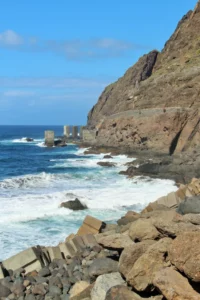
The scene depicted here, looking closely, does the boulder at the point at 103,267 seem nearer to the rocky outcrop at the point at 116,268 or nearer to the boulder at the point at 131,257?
the rocky outcrop at the point at 116,268

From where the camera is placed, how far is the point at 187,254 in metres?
5.89

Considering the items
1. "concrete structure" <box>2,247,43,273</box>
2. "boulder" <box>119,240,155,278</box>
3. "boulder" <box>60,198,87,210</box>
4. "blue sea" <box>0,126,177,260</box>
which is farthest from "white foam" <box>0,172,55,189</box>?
"boulder" <box>119,240,155,278</box>

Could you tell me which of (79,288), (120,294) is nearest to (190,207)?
(79,288)

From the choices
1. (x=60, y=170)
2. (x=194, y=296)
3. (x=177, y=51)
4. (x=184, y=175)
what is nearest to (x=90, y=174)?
(x=60, y=170)

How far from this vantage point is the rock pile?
19.5 feet

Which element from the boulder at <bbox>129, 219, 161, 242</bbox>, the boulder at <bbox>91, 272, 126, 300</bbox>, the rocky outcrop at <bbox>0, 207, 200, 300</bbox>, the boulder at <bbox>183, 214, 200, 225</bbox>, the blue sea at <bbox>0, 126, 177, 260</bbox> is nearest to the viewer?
the rocky outcrop at <bbox>0, 207, 200, 300</bbox>

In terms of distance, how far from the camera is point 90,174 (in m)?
34.5

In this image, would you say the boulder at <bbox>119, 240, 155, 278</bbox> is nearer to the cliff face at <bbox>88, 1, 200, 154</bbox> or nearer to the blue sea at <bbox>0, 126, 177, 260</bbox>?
the blue sea at <bbox>0, 126, 177, 260</bbox>

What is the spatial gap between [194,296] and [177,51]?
226ft

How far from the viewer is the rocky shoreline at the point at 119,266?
234 inches

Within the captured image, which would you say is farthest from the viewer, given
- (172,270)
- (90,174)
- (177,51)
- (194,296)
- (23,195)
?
(177,51)

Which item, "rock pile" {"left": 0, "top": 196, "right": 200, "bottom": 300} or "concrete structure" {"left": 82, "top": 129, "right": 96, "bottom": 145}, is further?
"concrete structure" {"left": 82, "top": 129, "right": 96, "bottom": 145}

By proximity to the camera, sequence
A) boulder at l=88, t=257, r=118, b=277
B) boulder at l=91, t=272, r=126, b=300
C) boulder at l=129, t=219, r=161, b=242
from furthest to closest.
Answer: boulder at l=88, t=257, r=118, b=277 → boulder at l=129, t=219, r=161, b=242 → boulder at l=91, t=272, r=126, b=300

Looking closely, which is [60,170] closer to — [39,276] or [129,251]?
[39,276]
